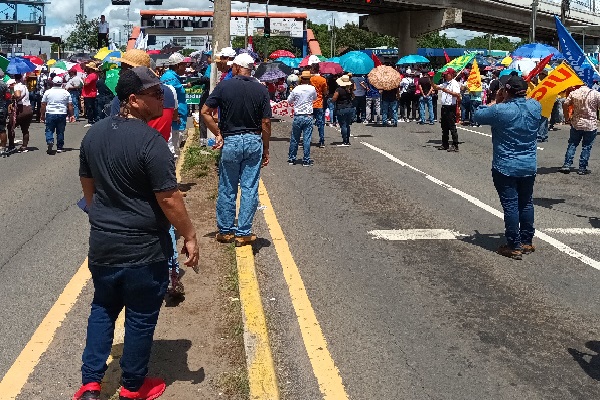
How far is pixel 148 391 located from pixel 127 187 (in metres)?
1.22

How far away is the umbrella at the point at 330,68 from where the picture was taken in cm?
2394

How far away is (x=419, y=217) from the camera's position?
377 inches

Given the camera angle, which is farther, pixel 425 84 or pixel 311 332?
pixel 425 84

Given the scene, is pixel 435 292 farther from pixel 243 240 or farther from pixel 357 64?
pixel 357 64

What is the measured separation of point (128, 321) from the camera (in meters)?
4.08

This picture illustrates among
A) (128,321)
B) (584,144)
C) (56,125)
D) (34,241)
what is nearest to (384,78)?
(584,144)

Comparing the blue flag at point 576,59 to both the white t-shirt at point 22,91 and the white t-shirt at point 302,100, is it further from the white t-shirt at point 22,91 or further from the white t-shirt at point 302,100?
the white t-shirt at point 22,91

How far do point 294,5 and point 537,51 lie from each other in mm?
26802

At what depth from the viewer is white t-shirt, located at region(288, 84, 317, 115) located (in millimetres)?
14242

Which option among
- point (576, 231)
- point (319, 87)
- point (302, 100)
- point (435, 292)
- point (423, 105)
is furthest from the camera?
point (423, 105)

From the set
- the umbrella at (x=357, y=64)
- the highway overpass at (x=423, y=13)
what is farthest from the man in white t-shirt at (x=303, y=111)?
the highway overpass at (x=423, y=13)

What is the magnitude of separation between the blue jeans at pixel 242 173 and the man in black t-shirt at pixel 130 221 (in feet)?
11.3

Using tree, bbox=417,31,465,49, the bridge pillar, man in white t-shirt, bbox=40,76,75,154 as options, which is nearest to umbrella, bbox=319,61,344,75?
man in white t-shirt, bbox=40,76,75,154

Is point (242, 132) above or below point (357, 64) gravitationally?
below
